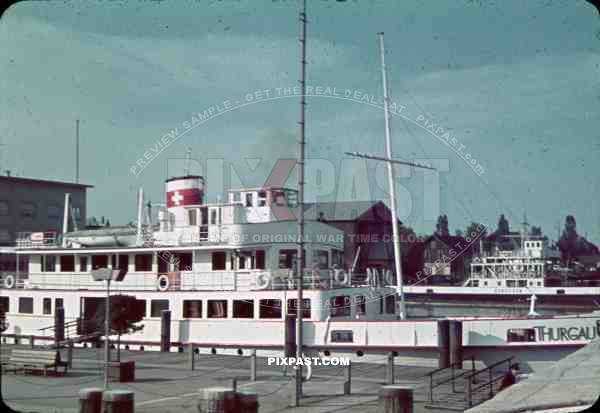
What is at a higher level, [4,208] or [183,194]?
[4,208]

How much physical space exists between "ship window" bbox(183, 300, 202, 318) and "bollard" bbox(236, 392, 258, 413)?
14410 mm

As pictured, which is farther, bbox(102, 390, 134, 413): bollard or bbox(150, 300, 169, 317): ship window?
bbox(150, 300, 169, 317): ship window

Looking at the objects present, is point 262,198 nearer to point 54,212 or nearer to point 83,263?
point 83,263

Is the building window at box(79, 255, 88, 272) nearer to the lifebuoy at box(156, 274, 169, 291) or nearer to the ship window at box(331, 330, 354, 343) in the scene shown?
the lifebuoy at box(156, 274, 169, 291)

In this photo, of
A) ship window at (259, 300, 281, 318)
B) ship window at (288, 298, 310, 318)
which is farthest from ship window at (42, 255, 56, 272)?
ship window at (288, 298, 310, 318)

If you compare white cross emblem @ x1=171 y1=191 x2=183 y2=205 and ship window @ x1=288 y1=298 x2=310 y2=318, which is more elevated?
white cross emblem @ x1=171 y1=191 x2=183 y2=205

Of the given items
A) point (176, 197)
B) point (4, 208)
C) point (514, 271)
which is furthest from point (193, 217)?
point (514, 271)

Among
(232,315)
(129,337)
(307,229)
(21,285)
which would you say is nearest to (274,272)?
(232,315)

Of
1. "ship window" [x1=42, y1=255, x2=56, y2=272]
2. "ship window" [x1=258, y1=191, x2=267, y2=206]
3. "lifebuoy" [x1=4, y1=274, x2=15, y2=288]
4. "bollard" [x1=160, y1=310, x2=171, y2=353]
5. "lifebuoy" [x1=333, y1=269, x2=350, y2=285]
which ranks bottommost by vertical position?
"bollard" [x1=160, y1=310, x2=171, y2=353]

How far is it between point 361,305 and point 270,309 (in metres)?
3.40

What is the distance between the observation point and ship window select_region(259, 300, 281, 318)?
23438 mm

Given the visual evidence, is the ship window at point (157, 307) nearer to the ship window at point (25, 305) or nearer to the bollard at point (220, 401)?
the ship window at point (25, 305)

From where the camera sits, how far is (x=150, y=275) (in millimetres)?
26219

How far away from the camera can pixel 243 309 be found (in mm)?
24141
